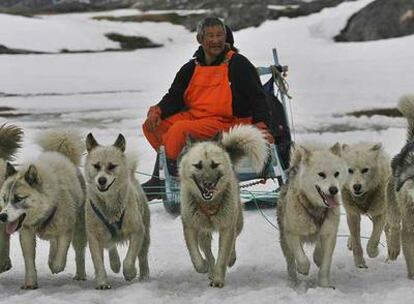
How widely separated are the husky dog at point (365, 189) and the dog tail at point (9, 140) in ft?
7.93

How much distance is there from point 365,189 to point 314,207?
0.73 m

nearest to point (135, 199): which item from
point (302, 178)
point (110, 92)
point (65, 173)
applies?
point (65, 173)

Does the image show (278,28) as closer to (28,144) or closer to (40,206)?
(28,144)

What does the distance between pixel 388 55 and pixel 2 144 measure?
65.4 ft

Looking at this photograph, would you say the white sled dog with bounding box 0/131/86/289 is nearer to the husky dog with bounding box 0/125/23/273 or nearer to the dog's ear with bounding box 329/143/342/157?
the husky dog with bounding box 0/125/23/273

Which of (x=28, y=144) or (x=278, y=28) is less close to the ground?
(x=278, y=28)

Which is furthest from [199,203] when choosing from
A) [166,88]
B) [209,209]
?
[166,88]

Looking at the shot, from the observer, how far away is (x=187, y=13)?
148 ft

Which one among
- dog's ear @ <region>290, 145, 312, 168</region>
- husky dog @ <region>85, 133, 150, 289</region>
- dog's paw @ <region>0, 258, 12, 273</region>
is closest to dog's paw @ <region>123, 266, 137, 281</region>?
husky dog @ <region>85, 133, 150, 289</region>

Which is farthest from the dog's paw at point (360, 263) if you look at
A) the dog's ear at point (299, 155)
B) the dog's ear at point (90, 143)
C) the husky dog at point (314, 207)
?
the dog's ear at point (90, 143)

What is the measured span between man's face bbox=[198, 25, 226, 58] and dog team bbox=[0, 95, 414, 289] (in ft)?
4.41

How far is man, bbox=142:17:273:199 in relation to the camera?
6.39 metres

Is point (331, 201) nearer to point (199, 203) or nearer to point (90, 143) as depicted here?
point (199, 203)

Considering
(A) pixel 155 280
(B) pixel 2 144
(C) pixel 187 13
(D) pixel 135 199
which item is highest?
(C) pixel 187 13
